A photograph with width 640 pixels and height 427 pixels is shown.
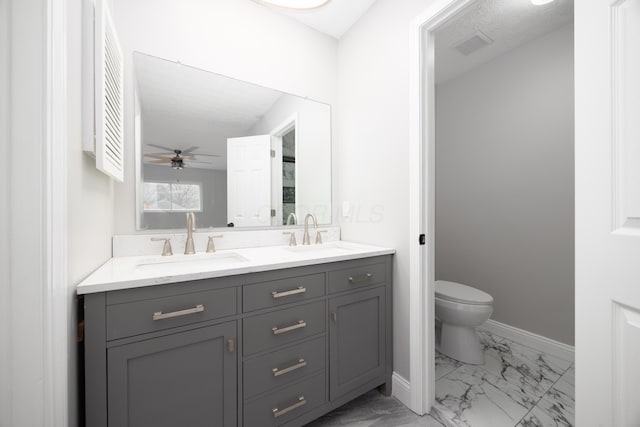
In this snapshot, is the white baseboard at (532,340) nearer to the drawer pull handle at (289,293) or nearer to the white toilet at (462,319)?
the white toilet at (462,319)

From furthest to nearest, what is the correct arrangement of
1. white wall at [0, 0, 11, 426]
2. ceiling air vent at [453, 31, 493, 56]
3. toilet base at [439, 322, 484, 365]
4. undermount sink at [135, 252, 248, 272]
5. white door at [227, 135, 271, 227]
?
ceiling air vent at [453, 31, 493, 56] < toilet base at [439, 322, 484, 365] < white door at [227, 135, 271, 227] < undermount sink at [135, 252, 248, 272] < white wall at [0, 0, 11, 426]

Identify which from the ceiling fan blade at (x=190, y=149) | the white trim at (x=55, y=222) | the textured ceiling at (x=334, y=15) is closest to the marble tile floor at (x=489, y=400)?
the white trim at (x=55, y=222)

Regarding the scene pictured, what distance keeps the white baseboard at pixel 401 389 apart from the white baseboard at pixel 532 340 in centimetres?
134

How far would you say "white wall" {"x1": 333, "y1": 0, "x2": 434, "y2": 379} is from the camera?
1.47 metres

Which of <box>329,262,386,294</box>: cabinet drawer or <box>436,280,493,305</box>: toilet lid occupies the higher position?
<box>329,262,386,294</box>: cabinet drawer

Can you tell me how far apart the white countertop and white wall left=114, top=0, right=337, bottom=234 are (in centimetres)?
28

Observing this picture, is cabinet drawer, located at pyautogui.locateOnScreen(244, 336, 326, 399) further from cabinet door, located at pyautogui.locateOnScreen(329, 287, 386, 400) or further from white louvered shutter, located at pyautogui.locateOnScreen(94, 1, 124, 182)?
white louvered shutter, located at pyautogui.locateOnScreen(94, 1, 124, 182)

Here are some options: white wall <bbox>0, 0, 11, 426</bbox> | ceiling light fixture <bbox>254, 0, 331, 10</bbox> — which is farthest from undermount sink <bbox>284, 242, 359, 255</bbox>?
ceiling light fixture <bbox>254, 0, 331, 10</bbox>

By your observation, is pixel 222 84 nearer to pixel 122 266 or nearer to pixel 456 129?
pixel 122 266

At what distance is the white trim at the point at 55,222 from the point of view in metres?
0.61

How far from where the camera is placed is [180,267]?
1.23 metres

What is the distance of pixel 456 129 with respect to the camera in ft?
8.46

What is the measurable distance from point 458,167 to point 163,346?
278 cm

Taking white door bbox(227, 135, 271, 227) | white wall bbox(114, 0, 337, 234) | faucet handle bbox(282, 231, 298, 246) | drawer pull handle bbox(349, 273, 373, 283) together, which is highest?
white wall bbox(114, 0, 337, 234)
